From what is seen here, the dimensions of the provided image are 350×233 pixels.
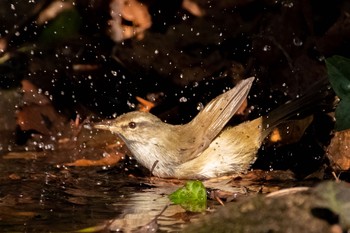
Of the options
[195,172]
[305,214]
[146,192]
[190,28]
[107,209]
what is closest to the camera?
[305,214]

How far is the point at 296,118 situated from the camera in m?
6.15

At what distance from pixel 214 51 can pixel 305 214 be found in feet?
11.9

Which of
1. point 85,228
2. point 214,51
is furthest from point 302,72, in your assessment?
point 85,228

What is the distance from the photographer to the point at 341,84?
4.87m

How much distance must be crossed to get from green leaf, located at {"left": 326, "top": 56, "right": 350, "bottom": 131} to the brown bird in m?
1.09

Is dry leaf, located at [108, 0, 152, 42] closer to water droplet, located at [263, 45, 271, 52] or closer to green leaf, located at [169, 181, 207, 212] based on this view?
water droplet, located at [263, 45, 271, 52]

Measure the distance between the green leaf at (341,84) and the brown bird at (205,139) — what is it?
1.09 meters

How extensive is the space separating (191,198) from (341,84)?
1.15m

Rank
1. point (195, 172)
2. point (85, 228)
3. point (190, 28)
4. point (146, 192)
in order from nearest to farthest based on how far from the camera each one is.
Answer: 1. point (85, 228)
2. point (146, 192)
3. point (195, 172)
4. point (190, 28)

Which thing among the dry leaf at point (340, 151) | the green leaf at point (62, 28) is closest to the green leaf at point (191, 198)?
the dry leaf at point (340, 151)

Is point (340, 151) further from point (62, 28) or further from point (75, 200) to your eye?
point (62, 28)

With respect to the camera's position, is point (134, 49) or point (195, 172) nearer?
point (195, 172)

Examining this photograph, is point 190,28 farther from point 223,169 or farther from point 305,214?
point 305,214

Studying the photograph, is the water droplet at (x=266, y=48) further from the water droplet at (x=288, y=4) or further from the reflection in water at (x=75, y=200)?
the reflection in water at (x=75, y=200)
